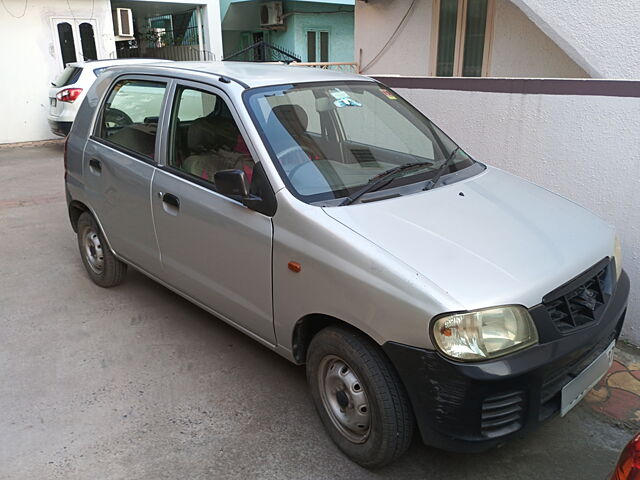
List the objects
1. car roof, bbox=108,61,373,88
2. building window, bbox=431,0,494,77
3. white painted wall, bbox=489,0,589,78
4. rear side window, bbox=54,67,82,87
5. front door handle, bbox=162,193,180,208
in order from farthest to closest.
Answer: rear side window, bbox=54,67,82,87
building window, bbox=431,0,494,77
white painted wall, bbox=489,0,589,78
front door handle, bbox=162,193,180,208
car roof, bbox=108,61,373,88

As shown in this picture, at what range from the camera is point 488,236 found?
2.64 metres

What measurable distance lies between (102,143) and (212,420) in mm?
2367

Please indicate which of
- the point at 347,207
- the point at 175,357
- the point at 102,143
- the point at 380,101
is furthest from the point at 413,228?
the point at 102,143

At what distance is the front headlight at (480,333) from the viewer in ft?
7.32

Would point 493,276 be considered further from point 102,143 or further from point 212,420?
point 102,143

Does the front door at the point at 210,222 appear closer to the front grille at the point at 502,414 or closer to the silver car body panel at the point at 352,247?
the silver car body panel at the point at 352,247

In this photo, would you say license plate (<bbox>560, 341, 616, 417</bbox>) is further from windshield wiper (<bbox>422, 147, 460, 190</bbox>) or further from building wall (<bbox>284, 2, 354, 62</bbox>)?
building wall (<bbox>284, 2, 354, 62</bbox>)

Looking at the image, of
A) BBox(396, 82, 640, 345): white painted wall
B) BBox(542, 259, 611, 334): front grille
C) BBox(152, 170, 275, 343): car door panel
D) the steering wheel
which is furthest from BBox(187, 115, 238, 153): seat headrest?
BBox(396, 82, 640, 345): white painted wall

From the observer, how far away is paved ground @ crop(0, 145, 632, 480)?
9.11 feet

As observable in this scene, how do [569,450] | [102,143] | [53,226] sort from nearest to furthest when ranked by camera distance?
[569,450] < [102,143] < [53,226]

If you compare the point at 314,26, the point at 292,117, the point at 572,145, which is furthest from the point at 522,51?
the point at 314,26

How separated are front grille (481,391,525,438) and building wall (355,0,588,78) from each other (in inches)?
214

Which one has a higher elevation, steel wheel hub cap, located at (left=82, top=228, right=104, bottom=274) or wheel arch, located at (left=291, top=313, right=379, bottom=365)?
wheel arch, located at (left=291, top=313, right=379, bottom=365)

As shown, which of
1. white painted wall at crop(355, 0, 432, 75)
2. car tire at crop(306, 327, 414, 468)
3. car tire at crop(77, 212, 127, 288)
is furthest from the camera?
white painted wall at crop(355, 0, 432, 75)
